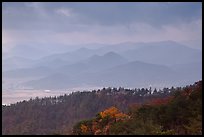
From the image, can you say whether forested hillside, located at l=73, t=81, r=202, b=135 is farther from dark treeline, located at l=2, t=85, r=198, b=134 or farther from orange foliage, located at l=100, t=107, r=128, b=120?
dark treeline, located at l=2, t=85, r=198, b=134

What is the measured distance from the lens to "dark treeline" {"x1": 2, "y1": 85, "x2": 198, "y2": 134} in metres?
53.3

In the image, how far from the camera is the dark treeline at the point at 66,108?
53.3 metres

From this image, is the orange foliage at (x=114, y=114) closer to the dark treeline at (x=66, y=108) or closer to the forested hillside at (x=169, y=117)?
the forested hillside at (x=169, y=117)

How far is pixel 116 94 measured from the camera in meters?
62.8

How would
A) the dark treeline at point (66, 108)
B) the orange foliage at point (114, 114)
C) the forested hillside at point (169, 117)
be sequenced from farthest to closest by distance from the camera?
the dark treeline at point (66, 108) → the orange foliage at point (114, 114) → the forested hillside at point (169, 117)

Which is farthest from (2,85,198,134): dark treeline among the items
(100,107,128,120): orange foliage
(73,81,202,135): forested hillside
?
(73,81,202,135): forested hillside

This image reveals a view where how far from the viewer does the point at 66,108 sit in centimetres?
6322

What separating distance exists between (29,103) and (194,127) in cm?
6101

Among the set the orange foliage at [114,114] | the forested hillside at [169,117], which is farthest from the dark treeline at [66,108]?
the forested hillside at [169,117]

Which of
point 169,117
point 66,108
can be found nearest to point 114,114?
point 169,117

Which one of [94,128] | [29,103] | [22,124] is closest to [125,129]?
[94,128]

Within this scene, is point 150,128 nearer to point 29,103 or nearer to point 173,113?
point 173,113

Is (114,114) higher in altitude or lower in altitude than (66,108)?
higher

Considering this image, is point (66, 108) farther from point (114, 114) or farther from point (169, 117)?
point (169, 117)
